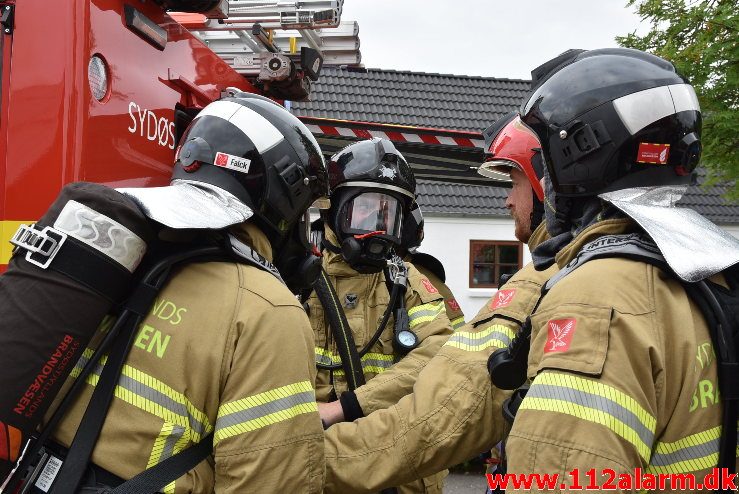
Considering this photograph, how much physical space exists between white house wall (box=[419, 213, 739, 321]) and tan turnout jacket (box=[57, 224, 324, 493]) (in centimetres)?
1235

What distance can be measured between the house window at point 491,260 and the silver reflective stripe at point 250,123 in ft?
41.2

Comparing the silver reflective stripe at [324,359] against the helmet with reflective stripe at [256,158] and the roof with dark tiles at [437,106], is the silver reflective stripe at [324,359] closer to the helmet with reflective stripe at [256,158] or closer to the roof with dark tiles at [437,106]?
the helmet with reflective stripe at [256,158]

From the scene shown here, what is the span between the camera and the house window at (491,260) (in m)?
14.5

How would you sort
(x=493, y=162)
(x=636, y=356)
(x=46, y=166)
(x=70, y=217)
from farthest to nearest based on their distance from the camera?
(x=493, y=162)
(x=46, y=166)
(x=70, y=217)
(x=636, y=356)

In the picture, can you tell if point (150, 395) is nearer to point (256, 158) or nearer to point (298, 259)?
point (256, 158)

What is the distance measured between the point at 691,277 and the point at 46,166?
1.93 metres

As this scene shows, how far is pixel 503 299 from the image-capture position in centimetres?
238

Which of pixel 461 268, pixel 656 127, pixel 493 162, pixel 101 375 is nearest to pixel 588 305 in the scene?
pixel 656 127

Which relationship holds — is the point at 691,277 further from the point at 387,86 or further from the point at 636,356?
the point at 387,86

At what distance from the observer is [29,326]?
143cm

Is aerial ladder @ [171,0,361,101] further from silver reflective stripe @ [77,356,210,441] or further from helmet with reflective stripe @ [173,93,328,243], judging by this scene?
silver reflective stripe @ [77,356,210,441]

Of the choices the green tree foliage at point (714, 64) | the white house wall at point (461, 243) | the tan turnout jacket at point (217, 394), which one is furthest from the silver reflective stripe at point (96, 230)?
the white house wall at point (461, 243)

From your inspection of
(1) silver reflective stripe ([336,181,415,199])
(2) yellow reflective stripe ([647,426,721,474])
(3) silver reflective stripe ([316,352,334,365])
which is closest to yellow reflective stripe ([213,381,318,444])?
(2) yellow reflective stripe ([647,426,721,474])

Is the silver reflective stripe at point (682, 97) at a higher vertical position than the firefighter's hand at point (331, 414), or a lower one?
higher
